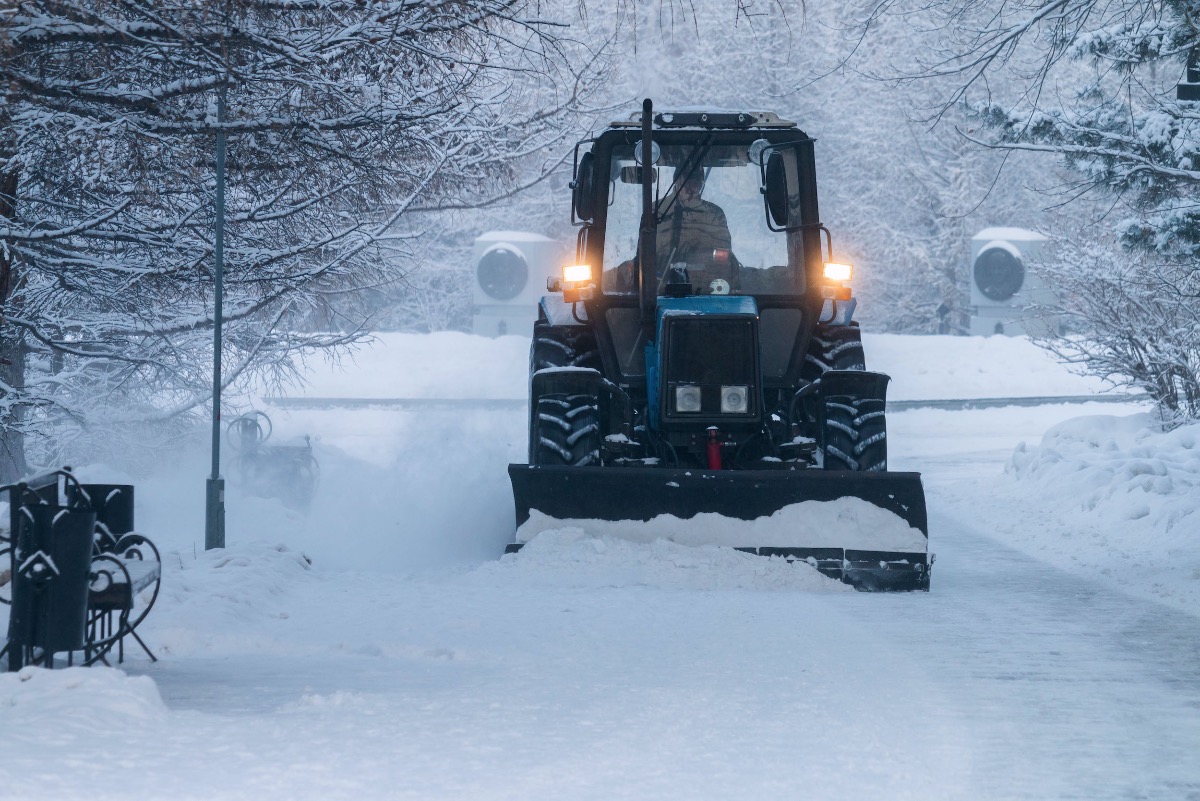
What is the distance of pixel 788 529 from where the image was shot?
29.8 ft

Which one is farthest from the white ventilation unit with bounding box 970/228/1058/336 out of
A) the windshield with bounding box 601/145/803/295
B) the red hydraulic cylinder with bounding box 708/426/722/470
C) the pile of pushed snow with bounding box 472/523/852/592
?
the pile of pushed snow with bounding box 472/523/852/592

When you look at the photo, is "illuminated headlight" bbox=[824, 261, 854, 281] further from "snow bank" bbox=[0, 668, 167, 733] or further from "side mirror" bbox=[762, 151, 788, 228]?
"snow bank" bbox=[0, 668, 167, 733]

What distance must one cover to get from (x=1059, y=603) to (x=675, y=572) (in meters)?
2.37

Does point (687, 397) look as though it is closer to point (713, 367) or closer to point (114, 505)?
point (713, 367)

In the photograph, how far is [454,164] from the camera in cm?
1045

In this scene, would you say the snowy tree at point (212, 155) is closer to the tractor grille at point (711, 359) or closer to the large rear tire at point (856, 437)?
the tractor grille at point (711, 359)

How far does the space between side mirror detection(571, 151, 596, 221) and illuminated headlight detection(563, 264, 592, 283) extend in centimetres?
38

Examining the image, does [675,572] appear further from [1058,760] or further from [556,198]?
[556,198]

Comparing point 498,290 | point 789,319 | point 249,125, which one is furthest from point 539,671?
point 498,290

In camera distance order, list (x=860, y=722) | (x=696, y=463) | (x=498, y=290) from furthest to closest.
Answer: (x=498, y=290) → (x=696, y=463) → (x=860, y=722)

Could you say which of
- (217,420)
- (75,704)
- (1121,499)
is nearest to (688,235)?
(217,420)

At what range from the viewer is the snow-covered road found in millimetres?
4785

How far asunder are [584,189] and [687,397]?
5.68 feet

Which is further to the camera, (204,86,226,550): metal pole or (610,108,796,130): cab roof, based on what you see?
(610,108,796,130): cab roof
